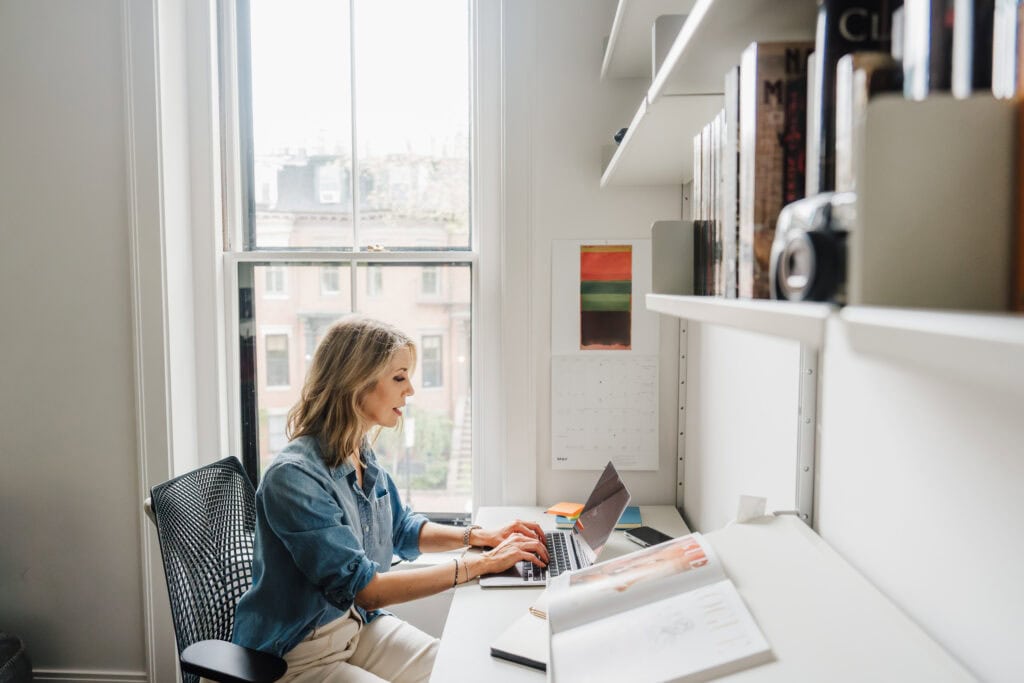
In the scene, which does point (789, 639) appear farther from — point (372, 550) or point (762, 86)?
point (372, 550)

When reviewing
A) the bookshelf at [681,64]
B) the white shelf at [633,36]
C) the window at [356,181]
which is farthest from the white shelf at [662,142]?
the window at [356,181]

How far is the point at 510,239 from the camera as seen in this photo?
1942mm

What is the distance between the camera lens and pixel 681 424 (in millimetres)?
1943

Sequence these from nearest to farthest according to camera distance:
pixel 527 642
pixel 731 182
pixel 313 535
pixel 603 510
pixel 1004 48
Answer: pixel 1004 48, pixel 731 182, pixel 527 642, pixel 313 535, pixel 603 510

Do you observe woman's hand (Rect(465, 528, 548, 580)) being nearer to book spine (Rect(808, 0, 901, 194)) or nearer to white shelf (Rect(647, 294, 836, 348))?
white shelf (Rect(647, 294, 836, 348))

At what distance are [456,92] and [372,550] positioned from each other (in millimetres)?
1439

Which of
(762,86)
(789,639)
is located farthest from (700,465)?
(762,86)

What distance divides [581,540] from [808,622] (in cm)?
93

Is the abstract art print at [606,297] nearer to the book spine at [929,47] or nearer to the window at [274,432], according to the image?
the window at [274,432]

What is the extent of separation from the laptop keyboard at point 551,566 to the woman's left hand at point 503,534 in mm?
40

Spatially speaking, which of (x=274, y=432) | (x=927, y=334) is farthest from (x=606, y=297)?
(x=927, y=334)

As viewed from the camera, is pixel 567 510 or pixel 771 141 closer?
pixel 771 141

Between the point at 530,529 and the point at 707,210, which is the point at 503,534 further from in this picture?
the point at 707,210

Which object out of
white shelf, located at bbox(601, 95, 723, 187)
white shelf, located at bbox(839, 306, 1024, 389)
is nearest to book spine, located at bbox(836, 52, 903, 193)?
white shelf, located at bbox(839, 306, 1024, 389)
